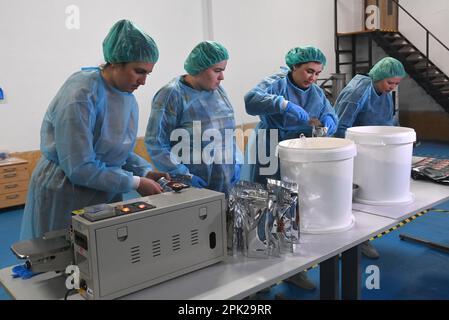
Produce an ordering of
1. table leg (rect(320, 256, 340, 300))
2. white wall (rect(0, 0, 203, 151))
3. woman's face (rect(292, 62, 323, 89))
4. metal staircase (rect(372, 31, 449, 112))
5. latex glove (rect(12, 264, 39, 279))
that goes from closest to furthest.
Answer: latex glove (rect(12, 264, 39, 279)) → table leg (rect(320, 256, 340, 300)) → woman's face (rect(292, 62, 323, 89)) → white wall (rect(0, 0, 203, 151)) → metal staircase (rect(372, 31, 449, 112))

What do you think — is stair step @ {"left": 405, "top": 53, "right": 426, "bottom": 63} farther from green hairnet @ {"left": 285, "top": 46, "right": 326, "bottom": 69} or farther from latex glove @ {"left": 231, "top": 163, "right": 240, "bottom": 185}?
latex glove @ {"left": 231, "top": 163, "right": 240, "bottom": 185}

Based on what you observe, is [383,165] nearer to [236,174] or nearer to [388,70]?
[236,174]

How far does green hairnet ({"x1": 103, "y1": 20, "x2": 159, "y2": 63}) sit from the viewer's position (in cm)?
155

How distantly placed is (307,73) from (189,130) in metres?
0.78

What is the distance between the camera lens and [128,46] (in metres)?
1.54

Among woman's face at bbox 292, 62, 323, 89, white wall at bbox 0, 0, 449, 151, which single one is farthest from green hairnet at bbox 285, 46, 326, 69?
white wall at bbox 0, 0, 449, 151

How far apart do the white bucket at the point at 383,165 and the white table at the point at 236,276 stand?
0.25 metres

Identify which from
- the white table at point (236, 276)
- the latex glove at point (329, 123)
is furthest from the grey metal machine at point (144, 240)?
the latex glove at point (329, 123)

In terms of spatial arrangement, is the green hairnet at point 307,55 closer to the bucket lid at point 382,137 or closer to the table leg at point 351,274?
the bucket lid at point 382,137

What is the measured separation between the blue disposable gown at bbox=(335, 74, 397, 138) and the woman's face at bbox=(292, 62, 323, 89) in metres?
0.46

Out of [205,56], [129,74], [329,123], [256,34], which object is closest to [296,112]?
[329,123]

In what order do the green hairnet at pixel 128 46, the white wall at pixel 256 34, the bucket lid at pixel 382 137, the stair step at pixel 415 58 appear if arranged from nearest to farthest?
the green hairnet at pixel 128 46 < the bucket lid at pixel 382 137 < the white wall at pixel 256 34 < the stair step at pixel 415 58

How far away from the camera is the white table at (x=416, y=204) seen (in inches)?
70.1
